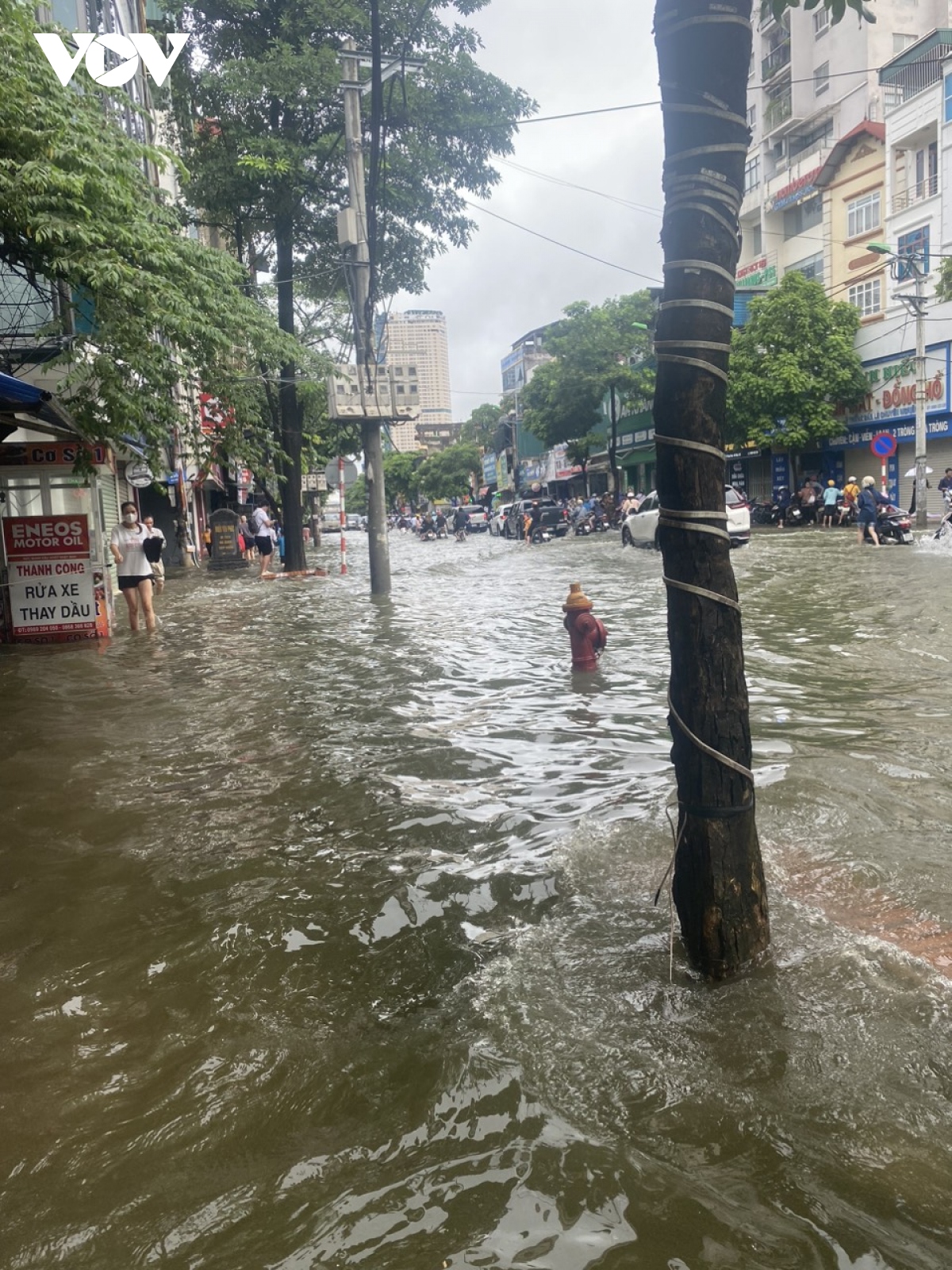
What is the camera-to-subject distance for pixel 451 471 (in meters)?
110

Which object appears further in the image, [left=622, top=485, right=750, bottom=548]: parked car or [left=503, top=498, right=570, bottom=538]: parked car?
[left=503, top=498, right=570, bottom=538]: parked car

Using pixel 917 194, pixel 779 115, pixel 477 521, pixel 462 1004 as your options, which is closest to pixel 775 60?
pixel 779 115

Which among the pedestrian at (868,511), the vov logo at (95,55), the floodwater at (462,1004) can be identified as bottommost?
the floodwater at (462,1004)

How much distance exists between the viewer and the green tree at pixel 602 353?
173 feet

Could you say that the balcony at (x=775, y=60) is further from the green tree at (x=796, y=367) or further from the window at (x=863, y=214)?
the green tree at (x=796, y=367)

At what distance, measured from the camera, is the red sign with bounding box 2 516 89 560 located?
43.3 feet

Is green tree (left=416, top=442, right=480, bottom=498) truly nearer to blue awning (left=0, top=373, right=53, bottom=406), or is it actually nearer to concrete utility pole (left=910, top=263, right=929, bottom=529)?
concrete utility pole (left=910, top=263, right=929, bottom=529)

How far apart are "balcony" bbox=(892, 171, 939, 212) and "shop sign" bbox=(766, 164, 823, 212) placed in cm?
540

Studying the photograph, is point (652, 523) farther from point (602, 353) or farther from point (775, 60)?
point (775, 60)

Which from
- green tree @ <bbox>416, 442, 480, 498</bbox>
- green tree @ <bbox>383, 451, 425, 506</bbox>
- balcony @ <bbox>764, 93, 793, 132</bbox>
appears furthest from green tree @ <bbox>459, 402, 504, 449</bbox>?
balcony @ <bbox>764, 93, 793, 132</bbox>

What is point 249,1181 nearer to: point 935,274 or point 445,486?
point 935,274

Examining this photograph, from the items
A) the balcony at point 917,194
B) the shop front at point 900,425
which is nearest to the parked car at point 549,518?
A: the shop front at point 900,425

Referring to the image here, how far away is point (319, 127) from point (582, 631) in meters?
18.2

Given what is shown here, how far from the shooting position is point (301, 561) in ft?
84.8
